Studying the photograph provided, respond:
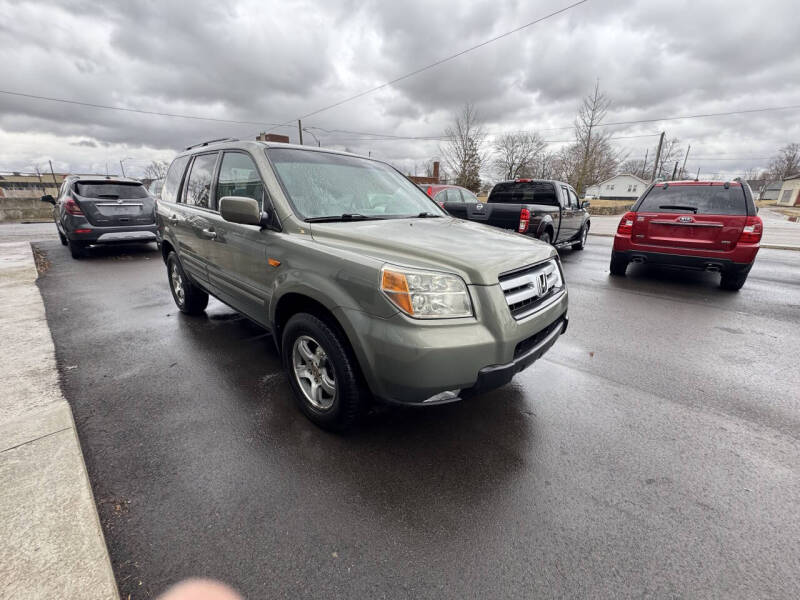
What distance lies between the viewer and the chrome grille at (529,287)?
222 centimetres

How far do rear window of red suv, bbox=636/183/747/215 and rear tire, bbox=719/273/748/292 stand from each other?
39.8 inches

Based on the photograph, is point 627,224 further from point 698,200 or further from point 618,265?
point 698,200

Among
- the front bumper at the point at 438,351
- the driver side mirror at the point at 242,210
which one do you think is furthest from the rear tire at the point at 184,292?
the front bumper at the point at 438,351

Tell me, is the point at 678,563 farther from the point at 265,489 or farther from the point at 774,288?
→ the point at 774,288

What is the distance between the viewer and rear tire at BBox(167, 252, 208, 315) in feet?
15.1

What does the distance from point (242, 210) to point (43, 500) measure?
1874 millimetres

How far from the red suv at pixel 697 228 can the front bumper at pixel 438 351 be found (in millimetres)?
5705

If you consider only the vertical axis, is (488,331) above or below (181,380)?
above

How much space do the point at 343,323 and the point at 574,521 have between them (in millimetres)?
1571

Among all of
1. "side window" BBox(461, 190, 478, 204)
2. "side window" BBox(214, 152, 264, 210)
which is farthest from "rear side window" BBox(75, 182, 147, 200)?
"side window" BBox(461, 190, 478, 204)

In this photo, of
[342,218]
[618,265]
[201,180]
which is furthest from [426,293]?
[618,265]

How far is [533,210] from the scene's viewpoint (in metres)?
7.80

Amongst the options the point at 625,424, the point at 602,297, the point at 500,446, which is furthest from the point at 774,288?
the point at 500,446

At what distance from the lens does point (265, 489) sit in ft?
6.80
